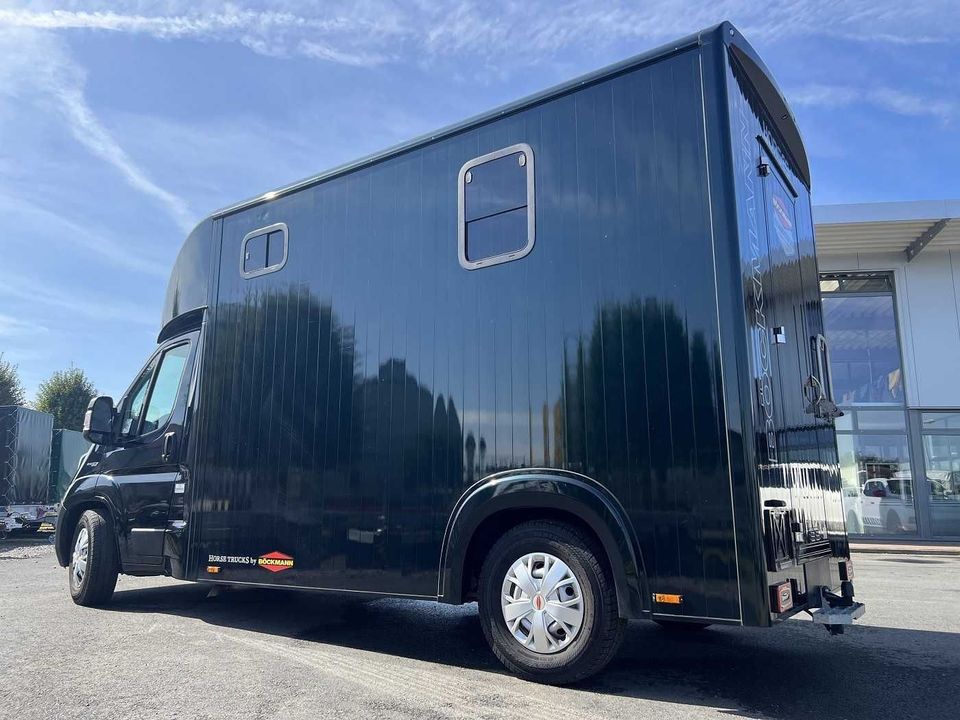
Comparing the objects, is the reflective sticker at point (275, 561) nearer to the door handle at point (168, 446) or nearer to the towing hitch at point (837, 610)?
the door handle at point (168, 446)

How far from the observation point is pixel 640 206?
416 cm

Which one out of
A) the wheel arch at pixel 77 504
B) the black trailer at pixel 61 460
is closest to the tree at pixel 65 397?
the black trailer at pixel 61 460

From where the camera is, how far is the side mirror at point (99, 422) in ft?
22.5

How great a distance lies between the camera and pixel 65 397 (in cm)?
4025

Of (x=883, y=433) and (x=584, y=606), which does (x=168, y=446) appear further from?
(x=883, y=433)

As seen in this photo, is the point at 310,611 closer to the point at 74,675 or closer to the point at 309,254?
the point at 74,675

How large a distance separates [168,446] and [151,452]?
0.29m

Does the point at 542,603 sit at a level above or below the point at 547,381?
below

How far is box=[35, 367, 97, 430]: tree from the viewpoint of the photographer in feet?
131

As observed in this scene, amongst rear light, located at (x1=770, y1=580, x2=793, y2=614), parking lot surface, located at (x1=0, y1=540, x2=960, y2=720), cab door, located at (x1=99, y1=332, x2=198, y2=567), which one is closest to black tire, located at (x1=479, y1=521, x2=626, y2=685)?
parking lot surface, located at (x1=0, y1=540, x2=960, y2=720)

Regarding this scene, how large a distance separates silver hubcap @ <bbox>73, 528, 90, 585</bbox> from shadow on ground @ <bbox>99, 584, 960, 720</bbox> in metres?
0.44

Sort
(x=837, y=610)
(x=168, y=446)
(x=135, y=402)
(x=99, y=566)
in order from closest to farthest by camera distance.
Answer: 1. (x=837, y=610)
2. (x=168, y=446)
3. (x=99, y=566)
4. (x=135, y=402)

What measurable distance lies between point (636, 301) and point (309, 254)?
280 cm

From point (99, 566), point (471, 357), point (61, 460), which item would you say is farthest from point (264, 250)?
point (61, 460)
